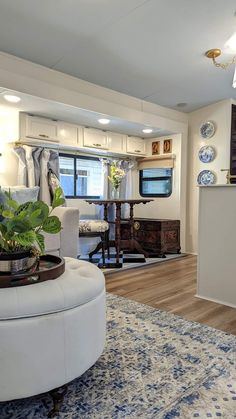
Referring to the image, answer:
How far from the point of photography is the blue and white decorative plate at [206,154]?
4.41 m

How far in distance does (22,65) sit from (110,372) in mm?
2787

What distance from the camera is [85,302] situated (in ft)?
3.86

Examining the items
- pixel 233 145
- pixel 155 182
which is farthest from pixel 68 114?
pixel 233 145

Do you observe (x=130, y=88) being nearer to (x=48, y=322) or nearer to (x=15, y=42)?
(x=15, y=42)

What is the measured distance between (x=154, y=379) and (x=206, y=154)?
376cm

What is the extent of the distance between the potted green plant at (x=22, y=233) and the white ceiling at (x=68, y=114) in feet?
6.60

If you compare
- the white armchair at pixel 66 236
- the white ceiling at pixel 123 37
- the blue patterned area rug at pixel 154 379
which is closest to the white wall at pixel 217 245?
the blue patterned area rug at pixel 154 379

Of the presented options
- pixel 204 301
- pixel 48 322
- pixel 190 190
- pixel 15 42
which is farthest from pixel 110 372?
pixel 190 190

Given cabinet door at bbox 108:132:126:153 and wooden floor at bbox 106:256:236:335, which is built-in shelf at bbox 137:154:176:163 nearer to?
cabinet door at bbox 108:132:126:153

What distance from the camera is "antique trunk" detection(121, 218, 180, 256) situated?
442cm

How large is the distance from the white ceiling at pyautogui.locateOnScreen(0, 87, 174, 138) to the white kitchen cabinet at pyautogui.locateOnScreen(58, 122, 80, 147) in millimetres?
72

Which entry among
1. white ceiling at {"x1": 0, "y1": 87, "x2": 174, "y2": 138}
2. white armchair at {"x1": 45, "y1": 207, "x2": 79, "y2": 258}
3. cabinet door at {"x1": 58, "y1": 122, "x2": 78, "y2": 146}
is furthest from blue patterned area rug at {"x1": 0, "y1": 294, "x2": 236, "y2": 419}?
cabinet door at {"x1": 58, "y1": 122, "x2": 78, "y2": 146}

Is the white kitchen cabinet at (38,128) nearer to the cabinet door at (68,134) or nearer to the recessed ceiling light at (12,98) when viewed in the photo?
the cabinet door at (68,134)

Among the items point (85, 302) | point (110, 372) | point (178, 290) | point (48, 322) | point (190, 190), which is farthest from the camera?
point (190, 190)
